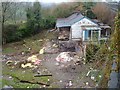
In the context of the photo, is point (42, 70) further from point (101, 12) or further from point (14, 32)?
point (101, 12)

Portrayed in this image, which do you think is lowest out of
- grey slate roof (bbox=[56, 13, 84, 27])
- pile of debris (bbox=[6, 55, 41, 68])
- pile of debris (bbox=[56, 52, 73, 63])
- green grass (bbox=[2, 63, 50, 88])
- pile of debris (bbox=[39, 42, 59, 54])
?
green grass (bbox=[2, 63, 50, 88])

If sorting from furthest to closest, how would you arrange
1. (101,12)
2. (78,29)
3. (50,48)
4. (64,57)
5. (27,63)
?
(78,29), (50,48), (64,57), (27,63), (101,12)

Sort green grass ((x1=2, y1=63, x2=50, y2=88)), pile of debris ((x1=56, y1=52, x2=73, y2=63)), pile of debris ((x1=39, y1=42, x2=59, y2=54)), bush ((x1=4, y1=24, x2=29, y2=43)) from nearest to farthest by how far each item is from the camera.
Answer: green grass ((x1=2, y1=63, x2=50, y2=88)) → bush ((x1=4, y1=24, x2=29, y2=43)) → pile of debris ((x1=56, y1=52, x2=73, y2=63)) → pile of debris ((x1=39, y1=42, x2=59, y2=54))

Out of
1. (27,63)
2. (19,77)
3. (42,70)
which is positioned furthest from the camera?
(27,63)

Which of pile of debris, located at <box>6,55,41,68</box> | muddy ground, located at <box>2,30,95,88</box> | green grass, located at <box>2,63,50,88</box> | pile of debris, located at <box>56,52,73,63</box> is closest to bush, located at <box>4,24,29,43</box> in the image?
muddy ground, located at <box>2,30,95,88</box>

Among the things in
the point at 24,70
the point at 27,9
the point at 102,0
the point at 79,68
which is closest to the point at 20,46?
the point at 24,70

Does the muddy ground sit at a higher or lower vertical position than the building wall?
lower

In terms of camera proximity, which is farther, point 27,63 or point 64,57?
point 64,57

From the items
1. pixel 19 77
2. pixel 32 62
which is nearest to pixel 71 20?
pixel 32 62

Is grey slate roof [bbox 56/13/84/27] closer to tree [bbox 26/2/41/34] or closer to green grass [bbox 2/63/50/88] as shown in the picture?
tree [bbox 26/2/41/34]

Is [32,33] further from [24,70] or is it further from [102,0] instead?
[102,0]
